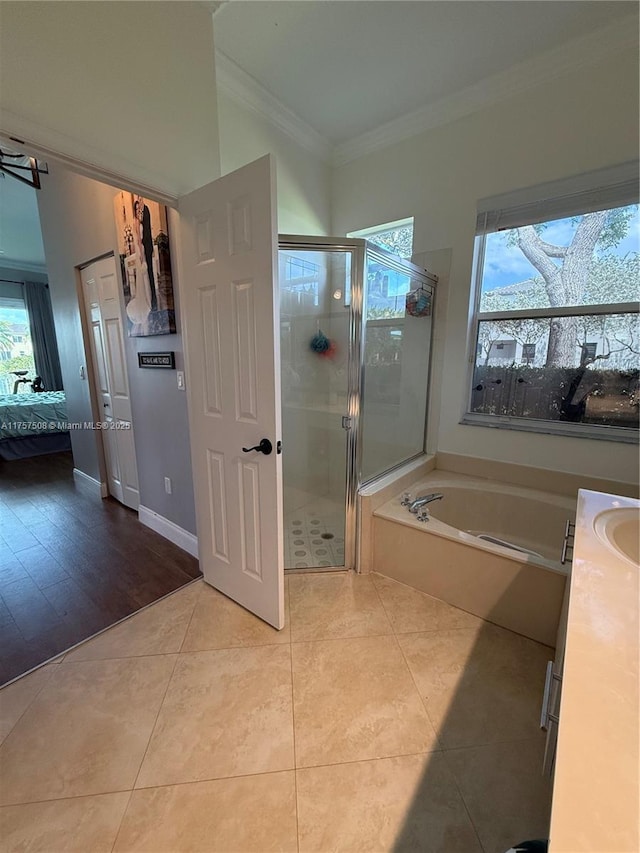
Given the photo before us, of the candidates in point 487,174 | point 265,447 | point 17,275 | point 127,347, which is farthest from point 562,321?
point 17,275

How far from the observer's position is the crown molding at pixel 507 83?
184 cm

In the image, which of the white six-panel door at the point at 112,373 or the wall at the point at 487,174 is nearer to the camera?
the wall at the point at 487,174

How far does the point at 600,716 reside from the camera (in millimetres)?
615

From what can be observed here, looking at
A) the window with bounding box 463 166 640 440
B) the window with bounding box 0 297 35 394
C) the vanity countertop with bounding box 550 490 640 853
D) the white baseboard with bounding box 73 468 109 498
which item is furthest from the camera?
the window with bounding box 0 297 35 394

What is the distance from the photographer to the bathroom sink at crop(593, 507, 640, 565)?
1.22 meters

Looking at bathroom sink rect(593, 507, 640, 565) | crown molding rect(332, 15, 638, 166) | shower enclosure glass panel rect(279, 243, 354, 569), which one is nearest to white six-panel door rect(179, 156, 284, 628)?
shower enclosure glass panel rect(279, 243, 354, 569)

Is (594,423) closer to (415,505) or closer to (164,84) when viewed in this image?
(415,505)

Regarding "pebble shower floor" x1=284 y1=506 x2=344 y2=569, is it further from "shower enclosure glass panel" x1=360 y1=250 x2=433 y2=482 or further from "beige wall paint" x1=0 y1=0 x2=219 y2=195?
"beige wall paint" x1=0 y1=0 x2=219 y2=195

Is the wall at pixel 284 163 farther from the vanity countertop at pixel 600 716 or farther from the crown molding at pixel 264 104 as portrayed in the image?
the vanity countertop at pixel 600 716

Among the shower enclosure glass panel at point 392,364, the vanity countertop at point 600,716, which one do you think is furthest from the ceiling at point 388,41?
the vanity countertop at point 600,716

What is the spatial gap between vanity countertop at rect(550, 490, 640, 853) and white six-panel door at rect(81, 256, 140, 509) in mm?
2851

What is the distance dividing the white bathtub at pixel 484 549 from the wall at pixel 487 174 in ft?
1.01

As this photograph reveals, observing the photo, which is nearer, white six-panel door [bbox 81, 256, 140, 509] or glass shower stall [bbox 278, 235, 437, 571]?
glass shower stall [bbox 278, 235, 437, 571]

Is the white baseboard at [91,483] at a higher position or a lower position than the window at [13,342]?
lower
